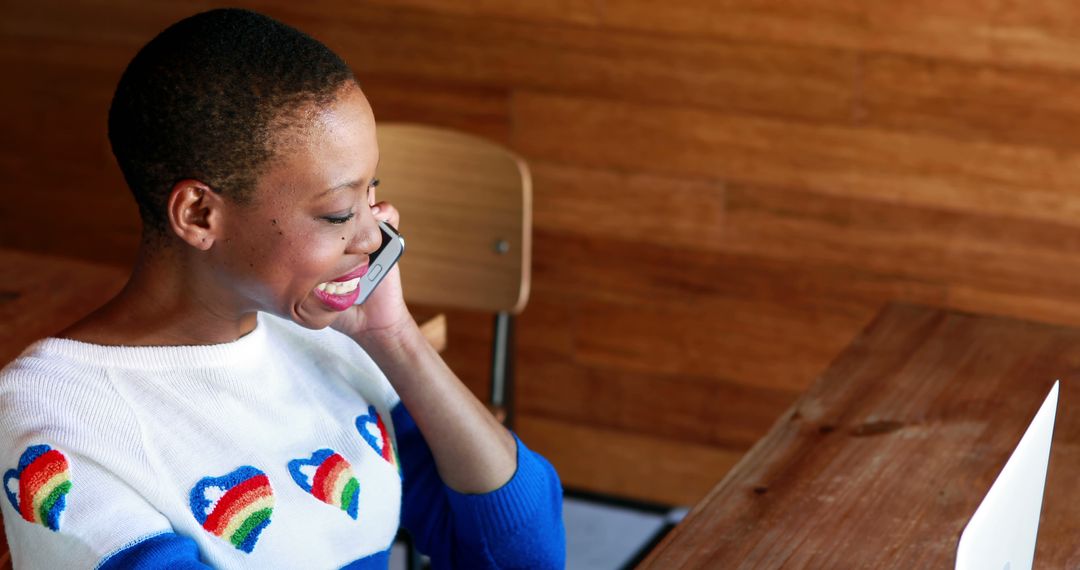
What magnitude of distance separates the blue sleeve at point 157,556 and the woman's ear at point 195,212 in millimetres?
210

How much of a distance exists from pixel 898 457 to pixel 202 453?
2.10 feet

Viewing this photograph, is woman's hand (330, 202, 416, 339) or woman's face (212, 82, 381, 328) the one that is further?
woman's hand (330, 202, 416, 339)

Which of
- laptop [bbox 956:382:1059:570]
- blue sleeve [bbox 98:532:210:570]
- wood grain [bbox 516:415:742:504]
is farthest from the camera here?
Answer: wood grain [bbox 516:415:742:504]

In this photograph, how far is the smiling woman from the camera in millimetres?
906

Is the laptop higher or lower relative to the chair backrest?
higher

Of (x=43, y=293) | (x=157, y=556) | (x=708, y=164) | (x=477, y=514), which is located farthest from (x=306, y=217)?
(x=708, y=164)

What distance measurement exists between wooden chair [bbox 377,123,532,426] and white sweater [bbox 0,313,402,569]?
2.44 ft

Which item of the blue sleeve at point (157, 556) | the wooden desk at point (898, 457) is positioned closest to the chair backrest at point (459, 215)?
the wooden desk at point (898, 457)

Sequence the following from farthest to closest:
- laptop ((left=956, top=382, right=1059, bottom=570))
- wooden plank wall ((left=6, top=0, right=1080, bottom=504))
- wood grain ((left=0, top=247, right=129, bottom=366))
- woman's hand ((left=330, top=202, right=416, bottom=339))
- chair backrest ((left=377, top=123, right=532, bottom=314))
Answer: wooden plank wall ((left=6, top=0, right=1080, bottom=504)) → chair backrest ((left=377, top=123, right=532, bottom=314)) → wood grain ((left=0, top=247, right=129, bottom=366)) → woman's hand ((left=330, top=202, right=416, bottom=339)) → laptop ((left=956, top=382, right=1059, bottom=570))

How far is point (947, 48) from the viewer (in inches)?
86.4

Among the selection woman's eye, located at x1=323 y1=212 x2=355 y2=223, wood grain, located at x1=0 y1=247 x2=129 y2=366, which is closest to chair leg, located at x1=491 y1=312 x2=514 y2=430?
wood grain, located at x1=0 y1=247 x2=129 y2=366

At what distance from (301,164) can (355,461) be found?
0.28 metres

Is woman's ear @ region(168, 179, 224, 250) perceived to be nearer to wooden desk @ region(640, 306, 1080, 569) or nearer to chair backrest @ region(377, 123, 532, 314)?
wooden desk @ region(640, 306, 1080, 569)

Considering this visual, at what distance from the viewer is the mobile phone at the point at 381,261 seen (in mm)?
1073
